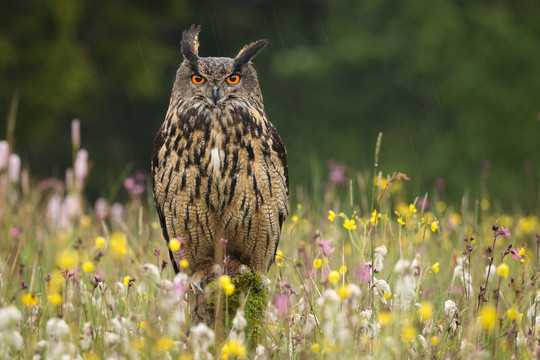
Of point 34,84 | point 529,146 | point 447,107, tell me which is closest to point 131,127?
point 34,84

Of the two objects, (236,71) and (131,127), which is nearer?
(236,71)

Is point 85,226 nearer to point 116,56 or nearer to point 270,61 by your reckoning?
point 116,56

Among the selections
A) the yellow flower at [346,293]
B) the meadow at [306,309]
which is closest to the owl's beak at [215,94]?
the meadow at [306,309]

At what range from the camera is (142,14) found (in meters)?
12.7

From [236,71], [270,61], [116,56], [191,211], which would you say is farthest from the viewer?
[270,61]

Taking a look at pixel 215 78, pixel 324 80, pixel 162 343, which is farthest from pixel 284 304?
pixel 324 80

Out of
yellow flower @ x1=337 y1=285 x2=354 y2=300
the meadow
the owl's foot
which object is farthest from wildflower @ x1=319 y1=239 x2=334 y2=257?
yellow flower @ x1=337 y1=285 x2=354 y2=300

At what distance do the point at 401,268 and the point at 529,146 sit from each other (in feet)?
33.4

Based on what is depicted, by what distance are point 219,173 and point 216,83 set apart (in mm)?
496

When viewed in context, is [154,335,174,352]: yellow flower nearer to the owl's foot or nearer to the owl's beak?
the owl's foot

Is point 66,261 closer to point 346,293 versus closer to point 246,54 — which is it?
point 346,293

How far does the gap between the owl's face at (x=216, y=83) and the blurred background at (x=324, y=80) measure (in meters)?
5.27

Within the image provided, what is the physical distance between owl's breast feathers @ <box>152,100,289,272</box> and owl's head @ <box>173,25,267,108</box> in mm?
69

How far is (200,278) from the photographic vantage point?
10.7 ft
